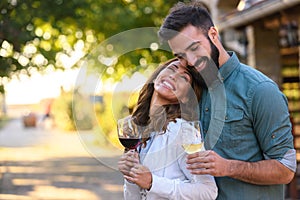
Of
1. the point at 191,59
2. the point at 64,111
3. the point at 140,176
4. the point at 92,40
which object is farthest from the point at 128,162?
→ the point at 64,111

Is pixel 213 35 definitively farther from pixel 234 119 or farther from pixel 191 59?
pixel 234 119

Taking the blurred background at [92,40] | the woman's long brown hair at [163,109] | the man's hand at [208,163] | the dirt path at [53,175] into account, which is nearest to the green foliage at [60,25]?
the blurred background at [92,40]

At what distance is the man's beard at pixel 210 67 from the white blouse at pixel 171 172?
183mm

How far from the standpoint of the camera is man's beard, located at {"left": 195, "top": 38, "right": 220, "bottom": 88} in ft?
7.24

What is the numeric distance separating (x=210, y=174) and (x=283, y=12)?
6.83 meters

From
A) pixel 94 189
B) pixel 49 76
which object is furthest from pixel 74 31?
pixel 94 189

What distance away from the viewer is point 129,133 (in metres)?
2.33

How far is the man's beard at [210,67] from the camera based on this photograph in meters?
2.21

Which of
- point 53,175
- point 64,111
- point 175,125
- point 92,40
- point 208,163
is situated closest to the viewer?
point 208,163

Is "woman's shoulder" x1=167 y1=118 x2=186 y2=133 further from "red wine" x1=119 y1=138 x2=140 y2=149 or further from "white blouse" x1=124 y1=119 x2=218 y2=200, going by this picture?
"red wine" x1=119 y1=138 x2=140 y2=149

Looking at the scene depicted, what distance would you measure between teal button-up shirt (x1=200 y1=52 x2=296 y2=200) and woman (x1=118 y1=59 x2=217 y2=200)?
0.08 m

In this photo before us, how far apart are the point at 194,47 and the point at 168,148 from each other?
38 centimetres

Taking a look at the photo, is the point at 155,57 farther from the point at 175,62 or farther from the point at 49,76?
the point at 49,76

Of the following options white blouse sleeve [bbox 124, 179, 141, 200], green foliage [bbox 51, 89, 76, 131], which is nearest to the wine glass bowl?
white blouse sleeve [bbox 124, 179, 141, 200]
